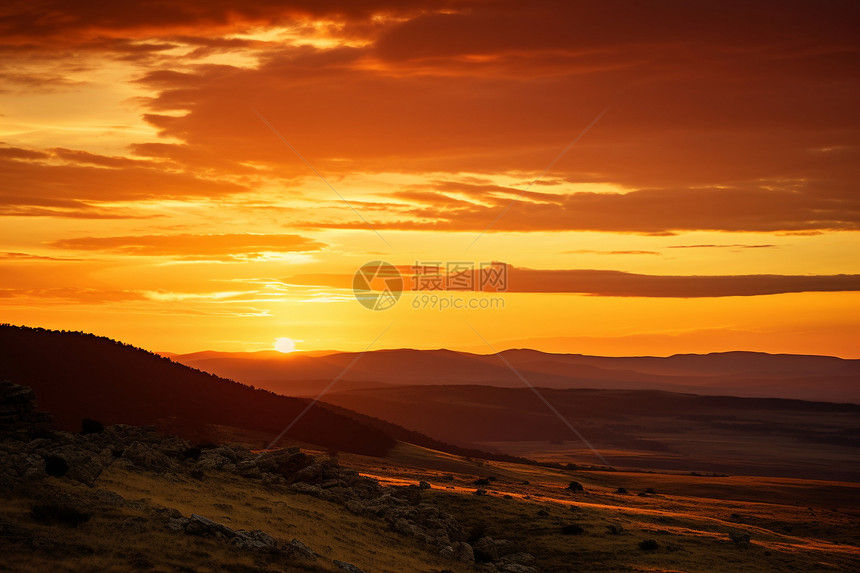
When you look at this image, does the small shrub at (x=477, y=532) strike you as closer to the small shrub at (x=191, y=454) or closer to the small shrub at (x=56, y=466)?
the small shrub at (x=191, y=454)

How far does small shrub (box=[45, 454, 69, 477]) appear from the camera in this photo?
3484cm

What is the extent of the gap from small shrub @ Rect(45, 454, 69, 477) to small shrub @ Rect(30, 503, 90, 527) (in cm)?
448

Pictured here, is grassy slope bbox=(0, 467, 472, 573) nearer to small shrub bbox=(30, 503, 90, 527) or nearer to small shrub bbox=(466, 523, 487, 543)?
small shrub bbox=(30, 503, 90, 527)

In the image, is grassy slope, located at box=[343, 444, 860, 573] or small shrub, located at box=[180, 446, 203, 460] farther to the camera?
small shrub, located at box=[180, 446, 203, 460]

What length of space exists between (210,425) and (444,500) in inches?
1658

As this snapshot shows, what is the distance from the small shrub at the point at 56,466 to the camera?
34844 millimetres

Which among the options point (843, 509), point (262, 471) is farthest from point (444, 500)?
point (843, 509)

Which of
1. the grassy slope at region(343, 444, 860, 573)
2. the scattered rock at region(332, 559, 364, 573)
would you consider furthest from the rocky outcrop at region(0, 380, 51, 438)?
the grassy slope at region(343, 444, 860, 573)

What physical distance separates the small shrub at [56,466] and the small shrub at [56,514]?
448 cm

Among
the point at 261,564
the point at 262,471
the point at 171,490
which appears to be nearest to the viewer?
the point at 261,564

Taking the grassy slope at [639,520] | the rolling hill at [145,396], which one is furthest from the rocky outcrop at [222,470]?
the rolling hill at [145,396]

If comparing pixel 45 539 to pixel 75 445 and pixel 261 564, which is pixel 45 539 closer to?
pixel 261 564

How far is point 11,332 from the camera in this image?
314 ft

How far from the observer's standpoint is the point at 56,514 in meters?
30.1
